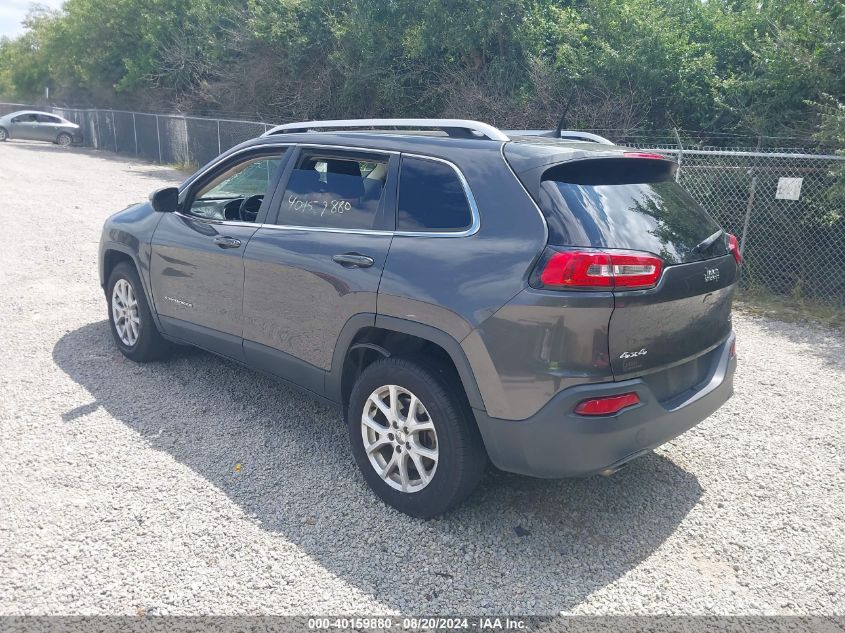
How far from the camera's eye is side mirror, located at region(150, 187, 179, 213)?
492 centimetres

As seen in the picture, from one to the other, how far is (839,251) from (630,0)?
6.98 metres

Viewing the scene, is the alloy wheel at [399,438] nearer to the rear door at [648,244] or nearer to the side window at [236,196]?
the rear door at [648,244]

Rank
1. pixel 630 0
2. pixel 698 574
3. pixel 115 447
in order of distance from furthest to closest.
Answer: pixel 630 0 → pixel 115 447 → pixel 698 574

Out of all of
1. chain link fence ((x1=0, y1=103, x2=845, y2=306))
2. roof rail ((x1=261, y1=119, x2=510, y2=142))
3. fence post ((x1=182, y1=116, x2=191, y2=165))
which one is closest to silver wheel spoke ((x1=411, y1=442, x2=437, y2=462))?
roof rail ((x1=261, y1=119, x2=510, y2=142))

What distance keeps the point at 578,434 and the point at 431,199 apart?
136 centimetres

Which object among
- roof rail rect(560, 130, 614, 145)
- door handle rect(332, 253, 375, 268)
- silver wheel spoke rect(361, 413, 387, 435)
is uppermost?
roof rail rect(560, 130, 614, 145)

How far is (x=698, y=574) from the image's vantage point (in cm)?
315

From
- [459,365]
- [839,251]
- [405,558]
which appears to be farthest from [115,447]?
[839,251]

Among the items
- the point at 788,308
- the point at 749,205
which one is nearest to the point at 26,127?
the point at 749,205

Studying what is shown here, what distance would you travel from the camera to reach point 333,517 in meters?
3.53

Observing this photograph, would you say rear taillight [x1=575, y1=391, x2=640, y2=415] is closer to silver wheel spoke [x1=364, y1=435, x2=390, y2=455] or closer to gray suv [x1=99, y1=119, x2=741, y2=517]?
gray suv [x1=99, y1=119, x2=741, y2=517]

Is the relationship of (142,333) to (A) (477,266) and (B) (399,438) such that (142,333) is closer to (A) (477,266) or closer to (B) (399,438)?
(B) (399,438)

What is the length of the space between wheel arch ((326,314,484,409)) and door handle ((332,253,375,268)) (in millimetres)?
263

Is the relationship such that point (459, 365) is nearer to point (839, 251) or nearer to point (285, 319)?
point (285, 319)
